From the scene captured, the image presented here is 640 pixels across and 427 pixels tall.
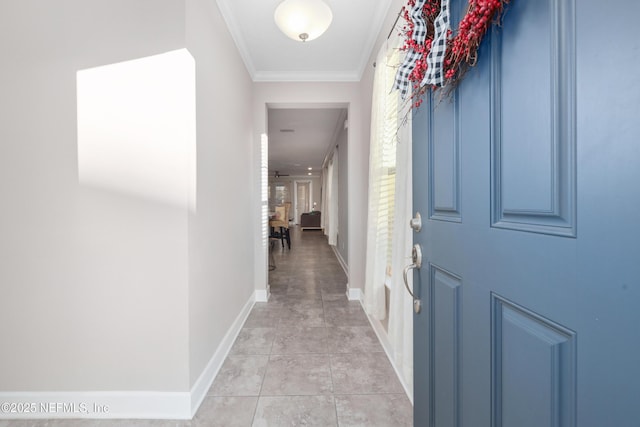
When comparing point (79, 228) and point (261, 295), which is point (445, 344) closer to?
point (79, 228)

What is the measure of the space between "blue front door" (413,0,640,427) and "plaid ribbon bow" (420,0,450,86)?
74 mm

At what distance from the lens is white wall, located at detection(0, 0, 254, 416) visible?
1.41 m

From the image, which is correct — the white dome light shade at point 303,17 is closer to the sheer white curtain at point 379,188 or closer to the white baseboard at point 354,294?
the sheer white curtain at point 379,188

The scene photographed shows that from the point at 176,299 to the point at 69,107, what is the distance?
3.68 ft

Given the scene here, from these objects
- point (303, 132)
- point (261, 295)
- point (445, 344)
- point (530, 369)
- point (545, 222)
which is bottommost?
point (261, 295)

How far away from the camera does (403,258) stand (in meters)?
1.50

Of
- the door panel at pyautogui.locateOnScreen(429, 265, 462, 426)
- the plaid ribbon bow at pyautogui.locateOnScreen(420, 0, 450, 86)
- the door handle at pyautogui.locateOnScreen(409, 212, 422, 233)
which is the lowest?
the door panel at pyautogui.locateOnScreen(429, 265, 462, 426)

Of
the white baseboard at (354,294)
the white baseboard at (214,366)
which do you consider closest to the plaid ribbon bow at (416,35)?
the white baseboard at (214,366)

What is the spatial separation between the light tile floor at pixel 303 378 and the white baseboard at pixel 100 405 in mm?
35

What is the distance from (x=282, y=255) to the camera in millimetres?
5871

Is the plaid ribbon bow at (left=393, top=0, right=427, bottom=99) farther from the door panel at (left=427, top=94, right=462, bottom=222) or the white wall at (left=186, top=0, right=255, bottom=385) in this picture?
the white wall at (left=186, top=0, right=255, bottom=385)

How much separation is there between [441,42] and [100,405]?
7.21ft

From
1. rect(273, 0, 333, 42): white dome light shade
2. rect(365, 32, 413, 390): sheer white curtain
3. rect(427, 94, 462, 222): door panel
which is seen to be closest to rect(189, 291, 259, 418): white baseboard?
rect(365, 32, 413, 390): sheer white curtain

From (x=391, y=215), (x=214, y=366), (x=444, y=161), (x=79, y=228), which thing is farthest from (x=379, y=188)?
(x=79, y=228)
